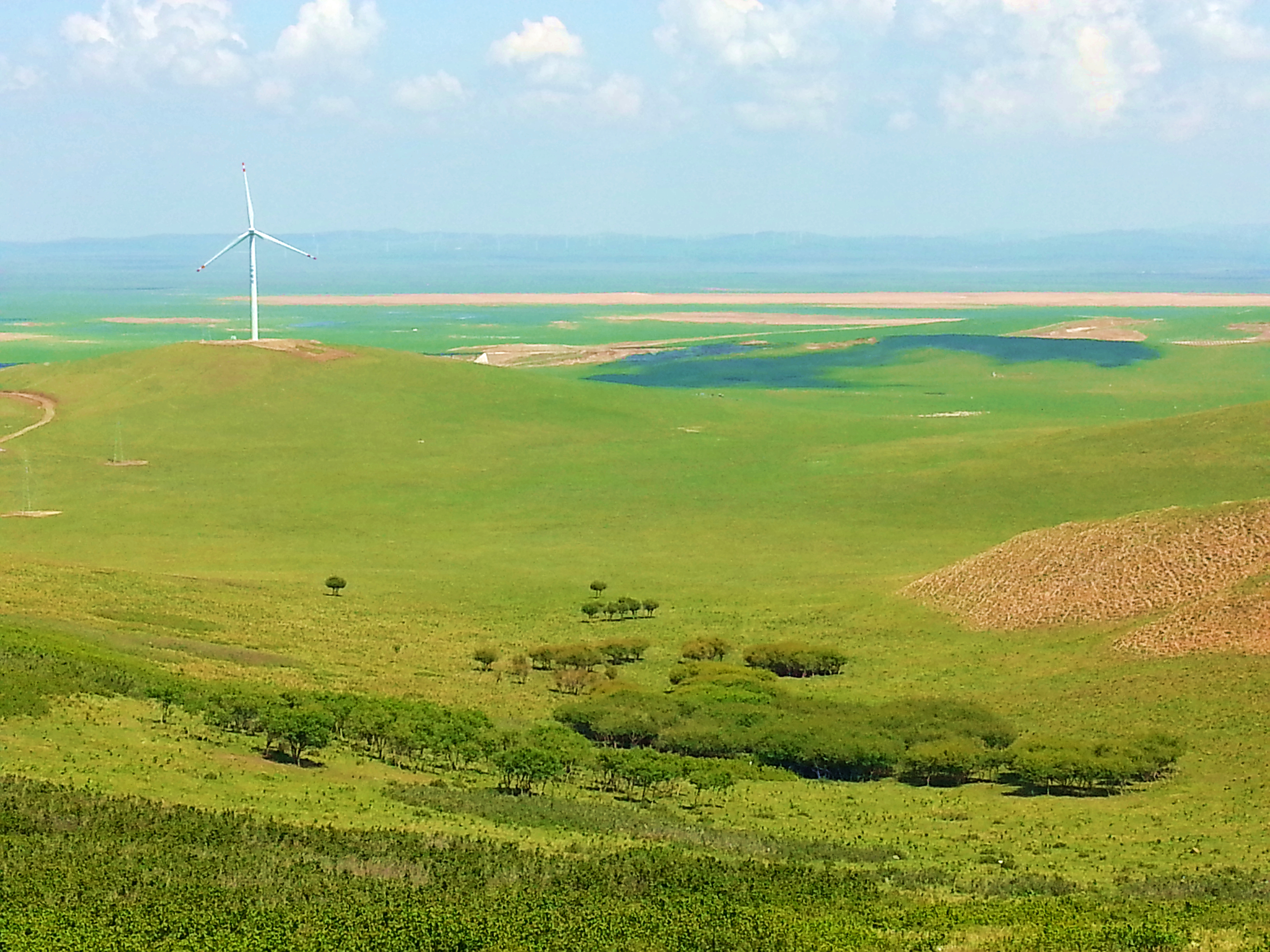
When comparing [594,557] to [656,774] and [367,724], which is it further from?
[656,774]

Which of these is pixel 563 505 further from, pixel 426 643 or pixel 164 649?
pixel 164 649

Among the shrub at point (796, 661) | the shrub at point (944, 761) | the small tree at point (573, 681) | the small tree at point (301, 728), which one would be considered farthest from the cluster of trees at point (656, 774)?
the shrub at point (796, 661)

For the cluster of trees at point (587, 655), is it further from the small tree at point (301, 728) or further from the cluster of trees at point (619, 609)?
the small tree at point (301, 728)

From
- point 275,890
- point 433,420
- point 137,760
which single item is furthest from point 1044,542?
point 433,420

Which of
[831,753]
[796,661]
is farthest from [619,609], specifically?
[831,753]

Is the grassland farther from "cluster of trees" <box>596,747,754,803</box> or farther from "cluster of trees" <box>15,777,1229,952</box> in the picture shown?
"cluster of trees" <box>15,777,1229,952</box>

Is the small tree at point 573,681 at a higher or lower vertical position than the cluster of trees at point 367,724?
lower

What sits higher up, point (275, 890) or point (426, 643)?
point (275, 890)
